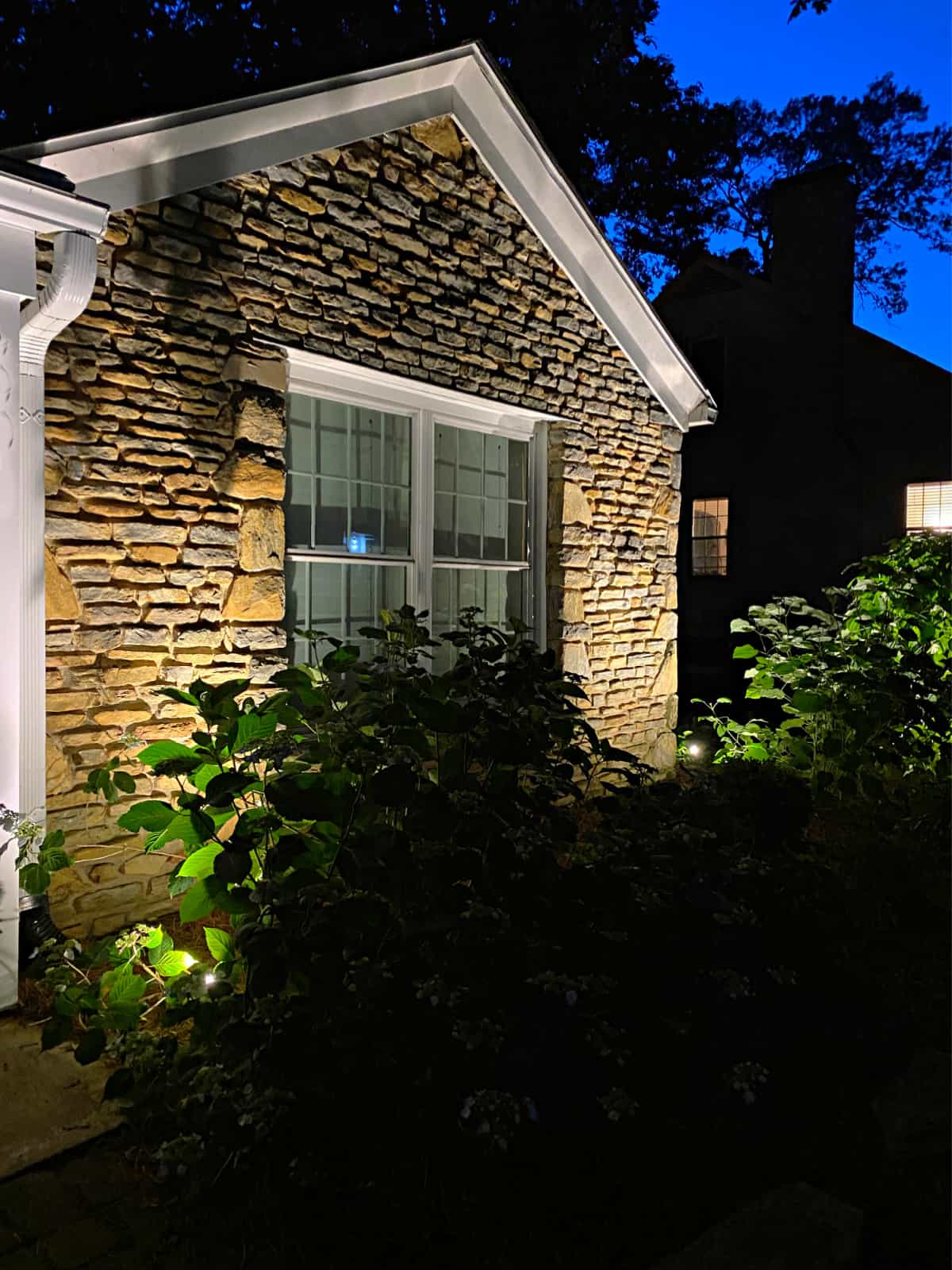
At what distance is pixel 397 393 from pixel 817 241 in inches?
378

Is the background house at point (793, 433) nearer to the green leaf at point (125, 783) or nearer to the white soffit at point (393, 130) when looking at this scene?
the white soffit at point (393, 130)

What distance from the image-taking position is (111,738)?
3.89 m

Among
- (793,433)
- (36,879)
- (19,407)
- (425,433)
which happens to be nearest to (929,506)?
(793,433)

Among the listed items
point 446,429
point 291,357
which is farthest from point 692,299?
point 291,357

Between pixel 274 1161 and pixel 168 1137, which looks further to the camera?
pixel 168 1137

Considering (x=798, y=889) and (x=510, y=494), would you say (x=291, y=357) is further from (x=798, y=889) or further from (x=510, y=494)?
(x=798, y=889)

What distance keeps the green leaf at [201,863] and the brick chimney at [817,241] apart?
40.2 ft

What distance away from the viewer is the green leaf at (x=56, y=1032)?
8.63 feet

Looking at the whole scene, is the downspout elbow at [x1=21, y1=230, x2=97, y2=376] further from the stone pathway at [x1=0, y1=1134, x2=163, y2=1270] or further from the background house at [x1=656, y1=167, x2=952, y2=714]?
the background house at [x1=656, y1=167, x2=952, y2=714]

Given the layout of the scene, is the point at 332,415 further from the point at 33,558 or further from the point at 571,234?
the point at 571,234

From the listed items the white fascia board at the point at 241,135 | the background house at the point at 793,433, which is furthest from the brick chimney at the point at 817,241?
the white fascia board at the point at 241,135

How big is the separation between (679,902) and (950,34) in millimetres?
2914

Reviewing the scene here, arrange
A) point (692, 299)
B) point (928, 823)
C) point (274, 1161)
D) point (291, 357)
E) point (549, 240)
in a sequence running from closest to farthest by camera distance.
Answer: point (274, 1161) < point (928, 823) < point (291, 357) < point (549, 240) < point (692, 299)

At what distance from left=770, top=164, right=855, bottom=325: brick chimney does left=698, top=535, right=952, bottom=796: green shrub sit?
8207 mm
